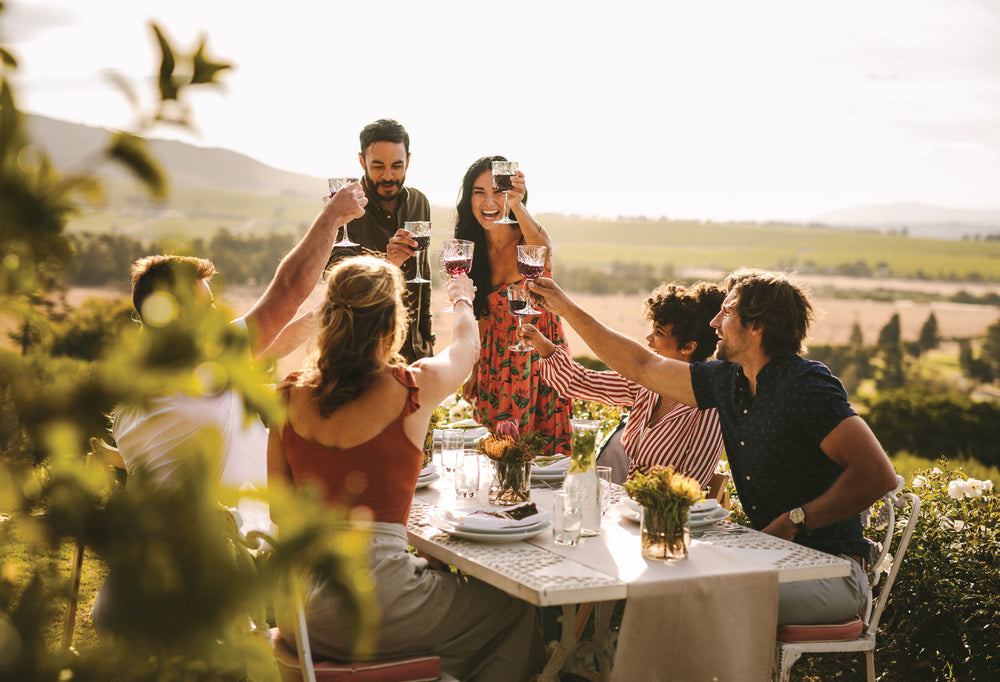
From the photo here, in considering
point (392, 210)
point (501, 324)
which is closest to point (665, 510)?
point (501, 324)

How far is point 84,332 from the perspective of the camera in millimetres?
568

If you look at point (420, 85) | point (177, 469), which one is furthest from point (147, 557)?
point (420, 85)

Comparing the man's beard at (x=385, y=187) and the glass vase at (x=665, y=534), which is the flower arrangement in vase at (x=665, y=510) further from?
the man's beard at (x=385, y=187)

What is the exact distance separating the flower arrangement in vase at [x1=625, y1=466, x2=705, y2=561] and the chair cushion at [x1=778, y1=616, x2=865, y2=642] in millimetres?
507

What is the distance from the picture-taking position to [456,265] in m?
3.23

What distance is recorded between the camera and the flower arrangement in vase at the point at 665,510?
2.07 metres

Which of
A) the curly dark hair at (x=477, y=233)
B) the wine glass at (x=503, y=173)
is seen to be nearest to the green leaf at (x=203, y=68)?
the wine glass at (x=503, y=173)

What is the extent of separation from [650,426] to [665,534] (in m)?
1.04

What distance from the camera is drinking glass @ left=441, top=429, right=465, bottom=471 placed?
105 inches

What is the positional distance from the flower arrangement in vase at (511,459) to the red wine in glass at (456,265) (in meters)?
0.92

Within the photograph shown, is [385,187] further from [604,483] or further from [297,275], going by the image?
[604,483]

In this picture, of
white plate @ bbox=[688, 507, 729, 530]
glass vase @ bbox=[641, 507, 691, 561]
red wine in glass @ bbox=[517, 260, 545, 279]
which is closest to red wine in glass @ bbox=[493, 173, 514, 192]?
red wine in glass @ bbox=[517, 260, 545, 279]

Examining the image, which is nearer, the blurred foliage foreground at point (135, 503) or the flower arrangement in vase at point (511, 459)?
the blurred foliage foreground at point (135, 503)

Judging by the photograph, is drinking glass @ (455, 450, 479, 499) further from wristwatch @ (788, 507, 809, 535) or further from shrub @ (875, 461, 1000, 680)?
shrub @ (875, 461, 1000, 680)
